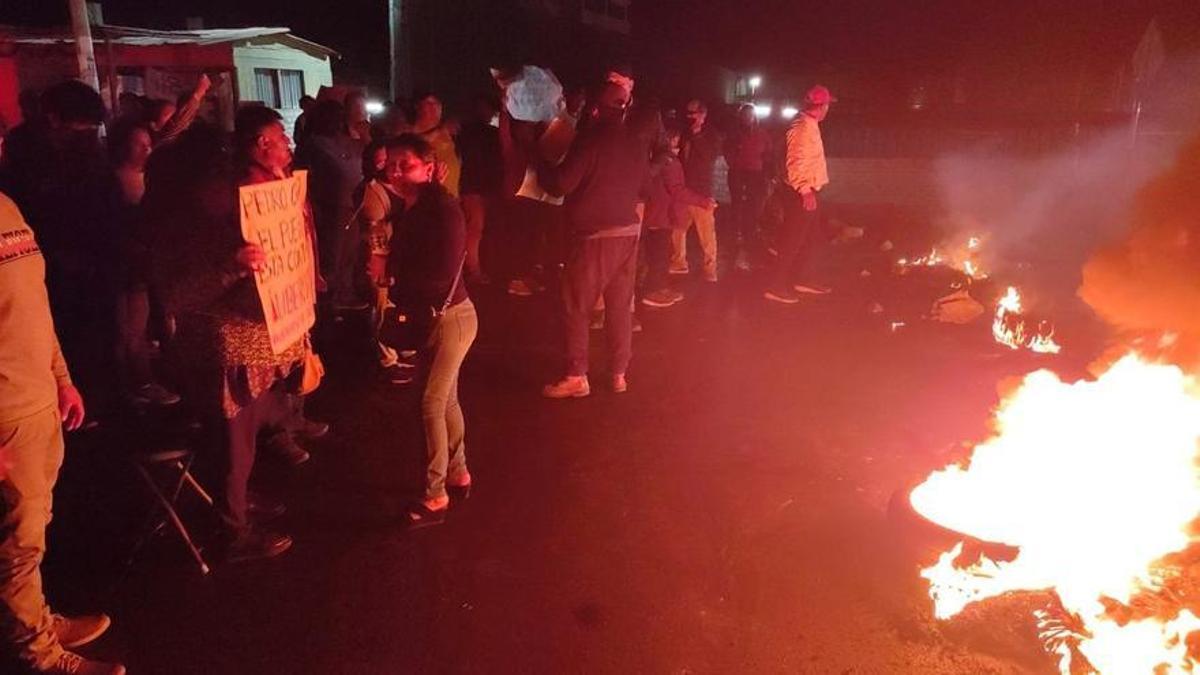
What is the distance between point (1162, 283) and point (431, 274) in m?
6.31

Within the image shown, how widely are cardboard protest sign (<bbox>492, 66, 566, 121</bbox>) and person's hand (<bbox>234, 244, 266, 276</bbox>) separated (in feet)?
10.8

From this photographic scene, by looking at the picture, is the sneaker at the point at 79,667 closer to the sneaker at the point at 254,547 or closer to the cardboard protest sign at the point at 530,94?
the sneaker at the point at 254,547

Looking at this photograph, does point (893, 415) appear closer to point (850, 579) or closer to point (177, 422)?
point (850, 579)

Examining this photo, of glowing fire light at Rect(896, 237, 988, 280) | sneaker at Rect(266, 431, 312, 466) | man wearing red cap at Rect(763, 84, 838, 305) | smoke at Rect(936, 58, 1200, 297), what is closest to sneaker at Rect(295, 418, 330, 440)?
sneaker at Rect(266, 431, 312, 466)

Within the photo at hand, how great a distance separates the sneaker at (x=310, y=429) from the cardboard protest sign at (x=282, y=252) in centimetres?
147

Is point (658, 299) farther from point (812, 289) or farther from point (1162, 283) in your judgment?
point (1162, 283)

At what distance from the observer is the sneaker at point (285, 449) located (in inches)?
222

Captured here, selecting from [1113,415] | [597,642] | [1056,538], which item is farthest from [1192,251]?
[597,642]

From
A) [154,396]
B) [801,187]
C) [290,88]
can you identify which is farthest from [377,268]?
[290,88]

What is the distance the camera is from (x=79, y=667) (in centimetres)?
359

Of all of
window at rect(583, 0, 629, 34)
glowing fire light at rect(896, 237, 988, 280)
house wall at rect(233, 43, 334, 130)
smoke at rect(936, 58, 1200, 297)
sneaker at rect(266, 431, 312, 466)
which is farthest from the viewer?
window at rect(583, 0, 629, 34)

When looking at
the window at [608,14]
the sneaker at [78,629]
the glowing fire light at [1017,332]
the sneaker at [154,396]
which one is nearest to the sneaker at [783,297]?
the glowing fire light at [1017,332]

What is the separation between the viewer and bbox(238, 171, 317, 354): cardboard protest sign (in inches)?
157

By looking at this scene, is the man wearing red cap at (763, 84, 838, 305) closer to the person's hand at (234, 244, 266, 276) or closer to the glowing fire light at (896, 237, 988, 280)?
the glowing fire light at (896, 237, 988, 280)
